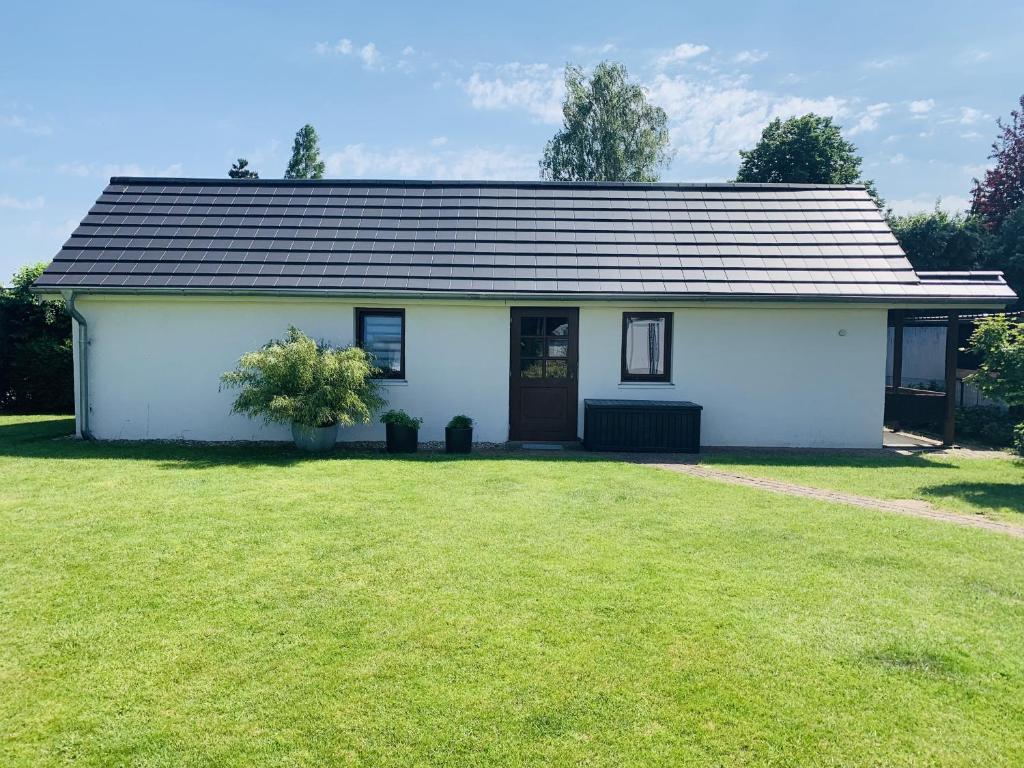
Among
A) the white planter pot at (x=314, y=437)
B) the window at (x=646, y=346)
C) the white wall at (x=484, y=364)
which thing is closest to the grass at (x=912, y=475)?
the white wall at (x=484, y=364)

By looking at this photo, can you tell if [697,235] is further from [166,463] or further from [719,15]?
[166,463]

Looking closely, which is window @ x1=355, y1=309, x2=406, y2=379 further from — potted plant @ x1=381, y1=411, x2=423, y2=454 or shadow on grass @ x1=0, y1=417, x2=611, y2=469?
shadow on grass @ x1=0, y1=417, x2=611, y2=469

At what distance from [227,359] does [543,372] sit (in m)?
5.99

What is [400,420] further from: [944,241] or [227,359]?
[944,241]

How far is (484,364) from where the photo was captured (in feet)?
40.0

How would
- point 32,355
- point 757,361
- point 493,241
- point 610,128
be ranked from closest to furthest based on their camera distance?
point 757,361 → point 493,241 → point 32,355 → point 610,128

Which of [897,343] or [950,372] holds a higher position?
[897,343]

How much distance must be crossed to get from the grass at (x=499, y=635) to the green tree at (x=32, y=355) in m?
12.0

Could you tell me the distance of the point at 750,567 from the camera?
537 centimetres

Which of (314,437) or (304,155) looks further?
(304,155)

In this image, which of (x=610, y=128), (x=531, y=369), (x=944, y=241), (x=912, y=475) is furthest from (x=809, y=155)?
(x=912, y=475)

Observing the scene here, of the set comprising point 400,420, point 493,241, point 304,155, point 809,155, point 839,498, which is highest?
point 304,155

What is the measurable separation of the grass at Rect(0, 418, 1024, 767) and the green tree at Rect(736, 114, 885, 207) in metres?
23.8

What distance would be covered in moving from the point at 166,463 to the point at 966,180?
35.8m
